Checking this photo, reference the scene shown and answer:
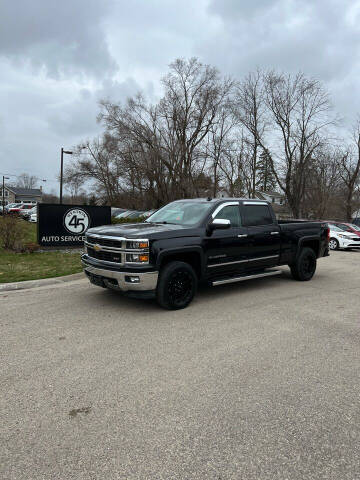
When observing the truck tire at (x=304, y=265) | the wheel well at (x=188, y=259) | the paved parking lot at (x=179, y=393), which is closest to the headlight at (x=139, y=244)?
the wheel well at (x=188, y=259)

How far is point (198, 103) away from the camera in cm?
3444

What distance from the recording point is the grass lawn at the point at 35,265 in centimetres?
795

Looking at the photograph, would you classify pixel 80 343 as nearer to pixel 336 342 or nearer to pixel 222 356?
pixel 222 356

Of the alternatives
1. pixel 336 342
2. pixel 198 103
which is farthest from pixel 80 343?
pixel 198 103

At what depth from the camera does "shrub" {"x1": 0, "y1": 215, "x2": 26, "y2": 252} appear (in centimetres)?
1133

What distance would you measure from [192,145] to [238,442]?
34089 millimetres

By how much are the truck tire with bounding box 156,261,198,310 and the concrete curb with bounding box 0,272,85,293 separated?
330cm

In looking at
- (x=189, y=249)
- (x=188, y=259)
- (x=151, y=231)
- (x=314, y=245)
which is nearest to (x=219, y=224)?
(x=189, y=249)

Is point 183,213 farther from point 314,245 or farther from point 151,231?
point 314,245

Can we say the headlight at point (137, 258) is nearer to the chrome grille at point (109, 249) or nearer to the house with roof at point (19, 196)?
the chrome grille at point (109, 249)

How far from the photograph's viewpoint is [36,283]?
24.2 feet

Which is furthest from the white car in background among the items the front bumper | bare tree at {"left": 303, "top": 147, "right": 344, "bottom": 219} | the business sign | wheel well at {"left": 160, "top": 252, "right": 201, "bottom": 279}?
bare tree at {"left": 303, "top": 147, "right": 344, "bottom": 219}

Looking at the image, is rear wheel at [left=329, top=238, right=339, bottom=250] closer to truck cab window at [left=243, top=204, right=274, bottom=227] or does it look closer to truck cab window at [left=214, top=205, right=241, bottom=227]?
truck cab window at [left=243, top=204, right=274, bottom=227]

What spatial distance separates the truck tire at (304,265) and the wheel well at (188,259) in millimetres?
2992
